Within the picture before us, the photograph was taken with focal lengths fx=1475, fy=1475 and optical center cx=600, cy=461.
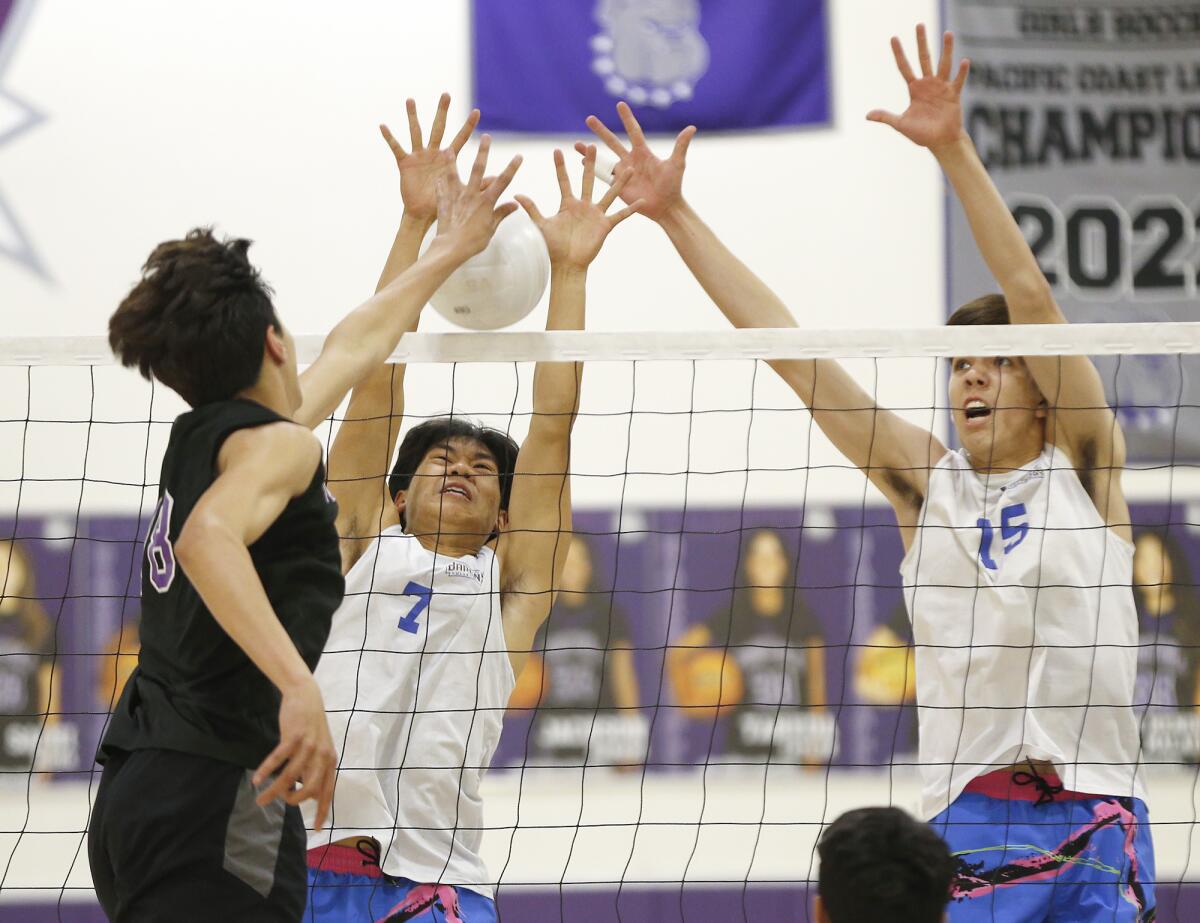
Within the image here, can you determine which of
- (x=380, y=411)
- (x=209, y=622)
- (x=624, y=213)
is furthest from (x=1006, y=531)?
(x=209, y=622)

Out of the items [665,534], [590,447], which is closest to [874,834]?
[665,534]

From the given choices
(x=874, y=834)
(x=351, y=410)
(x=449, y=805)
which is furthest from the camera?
(x=351, y=410)

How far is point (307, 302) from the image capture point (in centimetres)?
644

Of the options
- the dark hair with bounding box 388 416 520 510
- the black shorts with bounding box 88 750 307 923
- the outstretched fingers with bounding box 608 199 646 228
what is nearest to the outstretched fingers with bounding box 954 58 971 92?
the outstretched fingers with bounding box 608 199 646 228

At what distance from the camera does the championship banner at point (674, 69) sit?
6508 millimetres

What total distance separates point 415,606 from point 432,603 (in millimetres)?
39

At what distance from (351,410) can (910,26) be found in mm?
4155

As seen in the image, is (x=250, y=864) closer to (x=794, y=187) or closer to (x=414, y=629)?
(x=414, y=629)

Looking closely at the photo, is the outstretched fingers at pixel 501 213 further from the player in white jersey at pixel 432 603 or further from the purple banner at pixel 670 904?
the purple banner at pixel 670 904

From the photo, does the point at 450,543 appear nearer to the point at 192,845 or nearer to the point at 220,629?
the point at 220,629

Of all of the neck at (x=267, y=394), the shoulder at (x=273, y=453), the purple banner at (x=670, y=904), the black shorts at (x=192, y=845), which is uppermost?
the neck at (x=267, y=394)

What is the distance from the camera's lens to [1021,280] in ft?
10.8

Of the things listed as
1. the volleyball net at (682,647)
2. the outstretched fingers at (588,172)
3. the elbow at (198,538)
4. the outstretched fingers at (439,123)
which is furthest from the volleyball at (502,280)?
the volleyball net at (682,647)

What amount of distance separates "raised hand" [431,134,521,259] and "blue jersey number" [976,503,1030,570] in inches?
49.2
